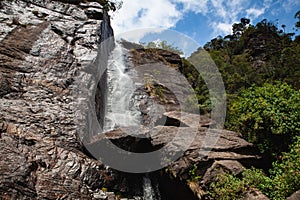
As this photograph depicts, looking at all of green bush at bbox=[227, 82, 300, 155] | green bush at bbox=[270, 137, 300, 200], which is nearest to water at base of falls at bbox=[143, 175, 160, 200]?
green bush at bbox=[270, 137, 300, 200]

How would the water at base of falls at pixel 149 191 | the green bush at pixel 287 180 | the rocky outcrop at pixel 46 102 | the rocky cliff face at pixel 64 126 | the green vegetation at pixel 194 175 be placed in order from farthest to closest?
1. the water at base of falls at pixel 149 191
2. the green vegetation at pixel 194 175
3. the green bush at pixel 287 180
4. the rocky cliff face at pixel 64 126
5. the rocky outcrop at pixel 46 102

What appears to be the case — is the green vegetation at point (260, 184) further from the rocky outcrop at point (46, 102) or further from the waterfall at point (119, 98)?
the waterfall at point (119, 98)

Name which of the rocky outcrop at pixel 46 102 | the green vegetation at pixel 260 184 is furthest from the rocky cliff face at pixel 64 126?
the green vegetation at pixel 260 184

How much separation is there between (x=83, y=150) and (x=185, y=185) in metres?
4.16

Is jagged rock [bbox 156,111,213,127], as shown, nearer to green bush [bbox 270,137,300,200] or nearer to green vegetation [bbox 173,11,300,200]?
green vegetation [bbox 173,11,300,200]

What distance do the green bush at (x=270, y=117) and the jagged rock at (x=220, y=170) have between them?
3341 millimetres

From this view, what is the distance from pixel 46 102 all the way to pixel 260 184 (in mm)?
8752

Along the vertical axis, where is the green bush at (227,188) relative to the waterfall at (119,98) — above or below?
below

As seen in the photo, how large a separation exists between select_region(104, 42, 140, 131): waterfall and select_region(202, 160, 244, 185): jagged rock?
6.15 meters

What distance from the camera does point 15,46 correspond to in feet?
44.5

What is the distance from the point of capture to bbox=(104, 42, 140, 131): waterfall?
16.3 metres


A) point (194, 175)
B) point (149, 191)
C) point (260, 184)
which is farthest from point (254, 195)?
point (149, 191)

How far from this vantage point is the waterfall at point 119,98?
1627 centimetres

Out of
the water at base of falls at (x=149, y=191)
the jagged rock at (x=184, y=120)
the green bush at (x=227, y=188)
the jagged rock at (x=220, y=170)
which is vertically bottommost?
the water at base of falls at (x=149, y=191)
